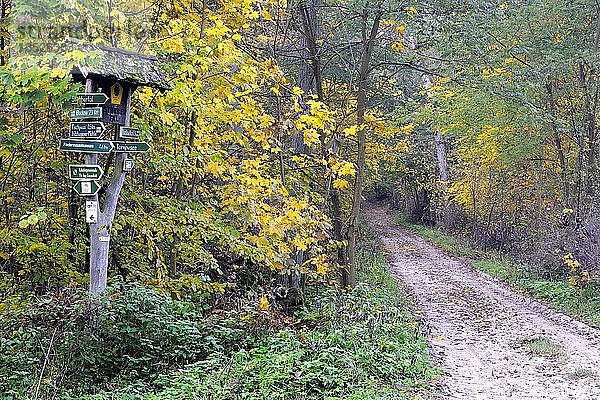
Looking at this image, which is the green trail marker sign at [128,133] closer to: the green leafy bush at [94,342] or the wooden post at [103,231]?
the wooden post at [103,231]

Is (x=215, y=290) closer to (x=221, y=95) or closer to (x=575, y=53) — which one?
(x=221, y=95)

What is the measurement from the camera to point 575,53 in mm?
15766

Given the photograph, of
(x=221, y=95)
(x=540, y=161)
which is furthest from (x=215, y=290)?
(x=540, y=161)

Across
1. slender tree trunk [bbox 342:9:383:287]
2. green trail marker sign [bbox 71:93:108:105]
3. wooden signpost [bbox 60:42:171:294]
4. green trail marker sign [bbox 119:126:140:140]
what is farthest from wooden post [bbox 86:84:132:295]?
slender tree trunk [bbox 342:9:383:287]

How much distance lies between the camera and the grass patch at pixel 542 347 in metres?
10.5

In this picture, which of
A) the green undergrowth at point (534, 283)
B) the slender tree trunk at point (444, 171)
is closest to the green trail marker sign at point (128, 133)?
the green undergrowth at point (534, 283)

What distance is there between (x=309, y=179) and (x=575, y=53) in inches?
333

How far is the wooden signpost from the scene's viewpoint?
6.82 meters

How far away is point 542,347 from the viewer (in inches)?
423

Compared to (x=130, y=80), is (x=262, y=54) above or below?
above

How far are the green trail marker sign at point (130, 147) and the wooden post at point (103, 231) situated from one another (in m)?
0.20

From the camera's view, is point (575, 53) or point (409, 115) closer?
point (575, 53)

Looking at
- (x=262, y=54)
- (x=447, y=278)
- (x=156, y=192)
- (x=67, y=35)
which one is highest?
(x=262, y=54)

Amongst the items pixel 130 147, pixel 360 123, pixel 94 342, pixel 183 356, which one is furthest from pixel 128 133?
pixel 360 123
